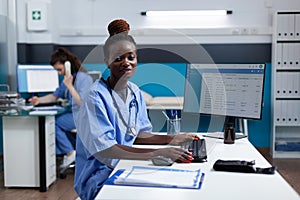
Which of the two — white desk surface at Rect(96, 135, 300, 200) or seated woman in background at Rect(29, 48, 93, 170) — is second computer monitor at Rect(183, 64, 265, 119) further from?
seated woman in background at Rect(29, 48, 93, 170)

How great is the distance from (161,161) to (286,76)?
3667mm

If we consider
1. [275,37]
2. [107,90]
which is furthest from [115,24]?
[275,37]

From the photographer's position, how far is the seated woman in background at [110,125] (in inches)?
69.8

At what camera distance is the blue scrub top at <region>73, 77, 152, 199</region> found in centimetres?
177

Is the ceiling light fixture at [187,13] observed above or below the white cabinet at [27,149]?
above

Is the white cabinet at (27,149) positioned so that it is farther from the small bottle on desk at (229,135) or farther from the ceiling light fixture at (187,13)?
the ceiling light fixture at (187,13)

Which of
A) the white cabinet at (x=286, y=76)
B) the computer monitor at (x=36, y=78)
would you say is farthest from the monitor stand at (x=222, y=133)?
the computer monitor at (x=36, y=78)

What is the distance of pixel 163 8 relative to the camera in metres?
5.33

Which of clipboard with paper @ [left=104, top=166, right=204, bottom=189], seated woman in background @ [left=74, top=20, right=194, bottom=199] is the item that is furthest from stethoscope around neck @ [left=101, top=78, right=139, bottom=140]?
clipboard with paper @ [left=104, top=166, right=204, bottom=189]

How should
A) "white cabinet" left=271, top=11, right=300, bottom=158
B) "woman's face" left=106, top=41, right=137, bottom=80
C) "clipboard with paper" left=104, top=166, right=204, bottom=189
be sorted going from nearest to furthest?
"clipboard with paper" left=104, top=166, right=204, bottom=189 → "woman's face" left=106, top=41, right=137, bottom=80 → "white cabinet" left=271, top=11, right=300, bottom=158

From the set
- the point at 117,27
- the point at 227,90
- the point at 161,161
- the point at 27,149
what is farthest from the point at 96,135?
the point at 27,149

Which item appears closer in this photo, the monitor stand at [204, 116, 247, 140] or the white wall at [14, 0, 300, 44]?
the monitor stand at [204, 116, 247, 140]

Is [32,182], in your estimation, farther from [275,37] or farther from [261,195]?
[275,37]

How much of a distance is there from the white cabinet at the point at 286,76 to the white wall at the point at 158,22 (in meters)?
0.21
